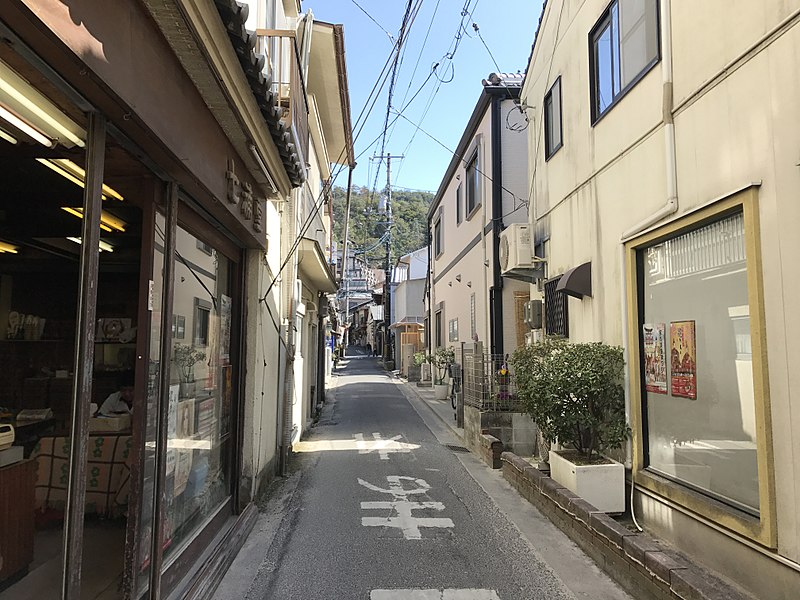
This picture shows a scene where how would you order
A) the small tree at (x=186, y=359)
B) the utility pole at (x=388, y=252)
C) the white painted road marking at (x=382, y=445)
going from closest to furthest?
1. the small tree at (x=186, y=359)
2. the white painted road marking at (x=382, y=445)
3. the utility pole at (x=388, y=252)

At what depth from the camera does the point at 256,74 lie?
4.00 meters

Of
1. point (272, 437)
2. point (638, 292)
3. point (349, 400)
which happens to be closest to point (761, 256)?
point (638, 292)

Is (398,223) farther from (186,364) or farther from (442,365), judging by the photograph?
(186,364)

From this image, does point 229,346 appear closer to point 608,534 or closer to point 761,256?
point 608,534

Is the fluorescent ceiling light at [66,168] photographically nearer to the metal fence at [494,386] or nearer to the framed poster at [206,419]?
the framed poster at [206,419]

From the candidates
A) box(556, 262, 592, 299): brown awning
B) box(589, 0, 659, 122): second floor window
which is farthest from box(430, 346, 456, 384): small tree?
box(589, 0, 659, 122): second floor window

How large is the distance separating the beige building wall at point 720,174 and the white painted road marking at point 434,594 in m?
→ 1.82

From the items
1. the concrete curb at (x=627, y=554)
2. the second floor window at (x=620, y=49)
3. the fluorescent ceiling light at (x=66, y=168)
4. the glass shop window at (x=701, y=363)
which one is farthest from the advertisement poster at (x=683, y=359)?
the fluorescent ceiling light at (x=66, y=168)

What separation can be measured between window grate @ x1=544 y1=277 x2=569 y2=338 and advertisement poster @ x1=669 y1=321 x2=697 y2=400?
2.66 meters

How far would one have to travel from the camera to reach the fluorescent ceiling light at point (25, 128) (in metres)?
2.65

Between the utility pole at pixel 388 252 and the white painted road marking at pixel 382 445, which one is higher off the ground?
the utility pole at pixel 388 252

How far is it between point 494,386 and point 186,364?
20.8ft

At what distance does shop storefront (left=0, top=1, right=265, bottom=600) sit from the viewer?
2.63 metres

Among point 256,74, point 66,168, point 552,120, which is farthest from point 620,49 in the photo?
point 66,168
